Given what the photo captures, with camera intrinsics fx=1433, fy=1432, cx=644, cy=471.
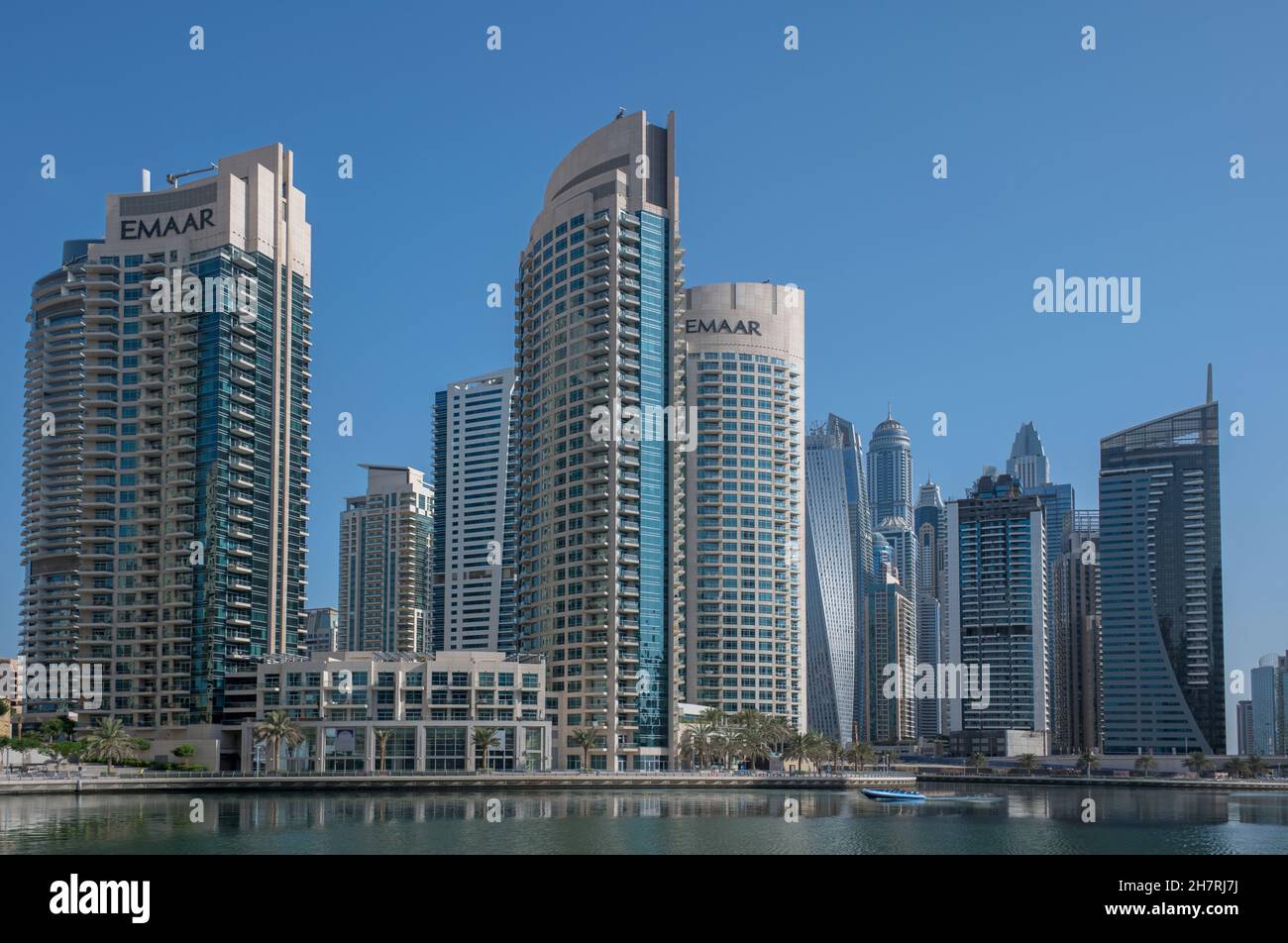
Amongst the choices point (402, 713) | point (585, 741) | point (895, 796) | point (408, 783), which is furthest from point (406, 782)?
point (895, 796)

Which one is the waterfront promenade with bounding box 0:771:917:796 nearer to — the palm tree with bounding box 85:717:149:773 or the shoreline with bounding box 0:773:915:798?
the shoreline with bounding box 0:773:915:798

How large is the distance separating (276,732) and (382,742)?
1300 centimetres

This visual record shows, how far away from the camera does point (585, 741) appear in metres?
188

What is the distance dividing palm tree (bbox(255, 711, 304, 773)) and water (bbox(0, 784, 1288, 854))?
20.0 meters

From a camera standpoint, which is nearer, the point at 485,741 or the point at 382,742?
the point at 485,741

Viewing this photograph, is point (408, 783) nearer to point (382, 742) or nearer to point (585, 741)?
point (382, 742)

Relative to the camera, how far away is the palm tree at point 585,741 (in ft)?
617

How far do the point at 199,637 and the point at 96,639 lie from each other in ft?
49.5

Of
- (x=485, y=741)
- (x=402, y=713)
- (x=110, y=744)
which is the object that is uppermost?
(x=402, y=713)

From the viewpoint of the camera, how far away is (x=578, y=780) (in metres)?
172

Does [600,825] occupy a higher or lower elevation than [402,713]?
lower

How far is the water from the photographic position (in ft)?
310

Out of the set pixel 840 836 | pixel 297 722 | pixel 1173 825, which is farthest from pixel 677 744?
pixel 840 836
